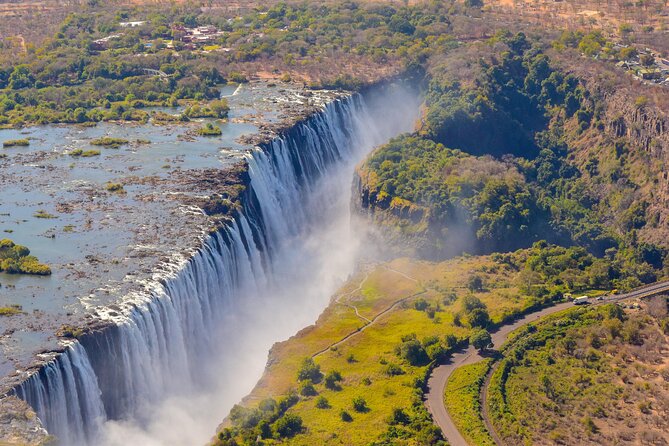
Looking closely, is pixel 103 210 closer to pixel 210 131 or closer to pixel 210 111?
pixel 210 131

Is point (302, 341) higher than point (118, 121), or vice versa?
point (118, 121)

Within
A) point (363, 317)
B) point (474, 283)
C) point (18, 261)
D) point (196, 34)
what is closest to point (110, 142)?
point (18, 261)

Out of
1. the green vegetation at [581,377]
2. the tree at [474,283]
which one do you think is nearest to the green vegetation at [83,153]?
the tree at [474,283]

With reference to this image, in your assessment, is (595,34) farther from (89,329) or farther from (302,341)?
(89,329)

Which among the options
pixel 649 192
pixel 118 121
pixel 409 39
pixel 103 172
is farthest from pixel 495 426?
pixel 409 39

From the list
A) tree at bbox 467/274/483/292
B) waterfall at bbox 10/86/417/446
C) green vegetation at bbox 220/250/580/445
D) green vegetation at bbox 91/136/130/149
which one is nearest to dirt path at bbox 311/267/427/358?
green vegetation at bbox 220/250/580/445
